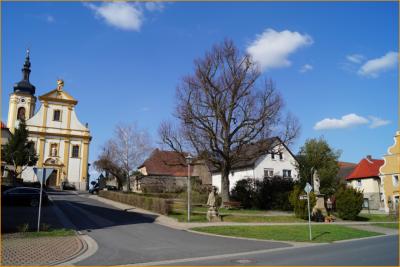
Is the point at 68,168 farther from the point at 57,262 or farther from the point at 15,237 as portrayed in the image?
the point at 57,262

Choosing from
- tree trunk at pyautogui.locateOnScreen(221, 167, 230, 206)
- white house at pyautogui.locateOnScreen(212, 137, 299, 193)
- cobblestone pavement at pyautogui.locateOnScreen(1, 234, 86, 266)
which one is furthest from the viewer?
white house at pyautogui.locateOnScreen(212, 137, 299, 193)

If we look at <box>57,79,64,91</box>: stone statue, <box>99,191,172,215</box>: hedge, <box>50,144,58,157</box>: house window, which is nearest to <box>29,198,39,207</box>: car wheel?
<box>99,191,172,215</box>: hedge

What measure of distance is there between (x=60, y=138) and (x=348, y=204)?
5143cm

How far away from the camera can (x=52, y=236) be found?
15547 mm

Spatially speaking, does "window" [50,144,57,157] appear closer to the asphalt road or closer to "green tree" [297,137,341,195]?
"green tree" [297,137,341,195]

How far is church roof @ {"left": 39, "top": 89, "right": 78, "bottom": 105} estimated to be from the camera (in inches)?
2584

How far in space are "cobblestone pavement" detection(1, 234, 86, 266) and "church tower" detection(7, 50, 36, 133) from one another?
6333 cm

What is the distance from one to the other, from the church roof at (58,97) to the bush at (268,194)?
41199mm

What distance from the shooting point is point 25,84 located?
76.4 m

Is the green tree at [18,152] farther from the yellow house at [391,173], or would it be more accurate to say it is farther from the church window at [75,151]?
the yellow house at [391,173]

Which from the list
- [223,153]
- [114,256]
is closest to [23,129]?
[223,153]

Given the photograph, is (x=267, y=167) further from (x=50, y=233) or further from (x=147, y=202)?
(x=50, y=233)

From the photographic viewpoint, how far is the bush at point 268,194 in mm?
34078

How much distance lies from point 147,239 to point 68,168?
175ft
